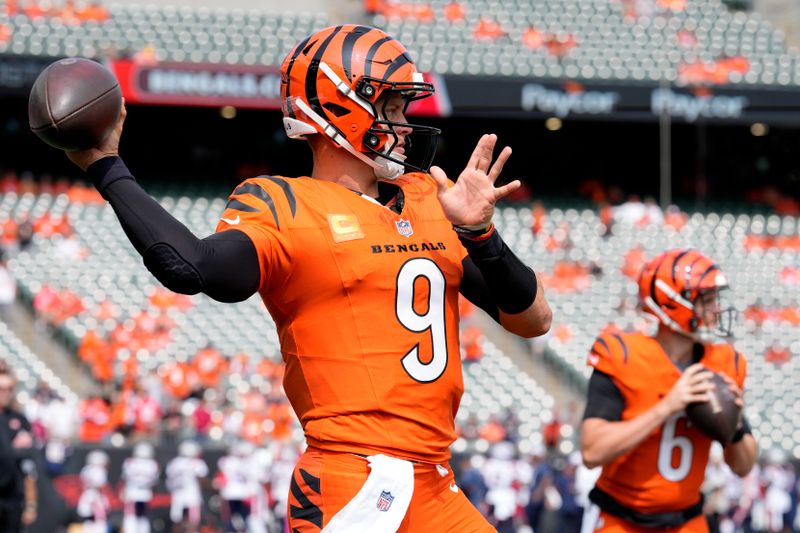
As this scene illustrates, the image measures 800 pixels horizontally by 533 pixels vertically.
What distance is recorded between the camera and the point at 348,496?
3125 millimetres

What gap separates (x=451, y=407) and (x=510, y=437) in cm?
1063

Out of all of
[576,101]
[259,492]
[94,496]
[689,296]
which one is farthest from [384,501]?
[576,101]

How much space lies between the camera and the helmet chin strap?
11.1 feet

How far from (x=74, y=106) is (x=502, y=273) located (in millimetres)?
1117

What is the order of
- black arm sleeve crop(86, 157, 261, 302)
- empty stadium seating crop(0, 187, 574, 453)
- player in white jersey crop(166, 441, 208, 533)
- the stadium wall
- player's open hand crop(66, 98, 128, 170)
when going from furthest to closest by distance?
the stadium wall
empty stadium seating crop(0, 187, 574, 453)
player in white jersey crop(166, 441, 208, 533)
player's open hand crop(66, 98, 128, 170)
black arm sleeve crop(86, 157, 261, 302)

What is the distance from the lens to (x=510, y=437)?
1383 centimetres

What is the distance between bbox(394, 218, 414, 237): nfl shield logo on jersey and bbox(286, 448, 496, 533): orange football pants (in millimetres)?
581

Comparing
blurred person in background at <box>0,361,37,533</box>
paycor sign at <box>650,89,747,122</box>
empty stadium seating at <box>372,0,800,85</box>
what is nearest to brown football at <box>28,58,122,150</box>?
blurred person in background at <box>0,361,37,533</box>

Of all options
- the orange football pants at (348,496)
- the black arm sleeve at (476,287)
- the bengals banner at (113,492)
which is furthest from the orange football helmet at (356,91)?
the bengals banner at (113,492)

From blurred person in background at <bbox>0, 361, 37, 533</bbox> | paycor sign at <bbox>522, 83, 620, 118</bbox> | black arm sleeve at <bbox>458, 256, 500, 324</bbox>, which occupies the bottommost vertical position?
paycor sign at <bbox>522, 83, 620, 118</bbox>

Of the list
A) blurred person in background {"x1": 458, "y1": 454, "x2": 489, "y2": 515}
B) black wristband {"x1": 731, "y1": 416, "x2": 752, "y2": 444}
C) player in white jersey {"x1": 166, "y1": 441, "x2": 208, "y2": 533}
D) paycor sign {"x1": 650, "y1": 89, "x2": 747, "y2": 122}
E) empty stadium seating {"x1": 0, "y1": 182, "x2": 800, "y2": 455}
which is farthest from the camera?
paycor sign {"x1": 650, "y1": 89, "x2": 747, "y2": 122}

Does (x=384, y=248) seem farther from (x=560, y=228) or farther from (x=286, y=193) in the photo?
(x=560, y=228)

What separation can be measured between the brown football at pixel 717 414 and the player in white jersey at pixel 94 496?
7.24m

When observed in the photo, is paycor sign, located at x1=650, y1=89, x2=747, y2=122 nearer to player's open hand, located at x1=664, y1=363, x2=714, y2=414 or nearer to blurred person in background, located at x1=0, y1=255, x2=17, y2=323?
blurred person in background, located at x1=0, y1=255, x2=17, y2=323
